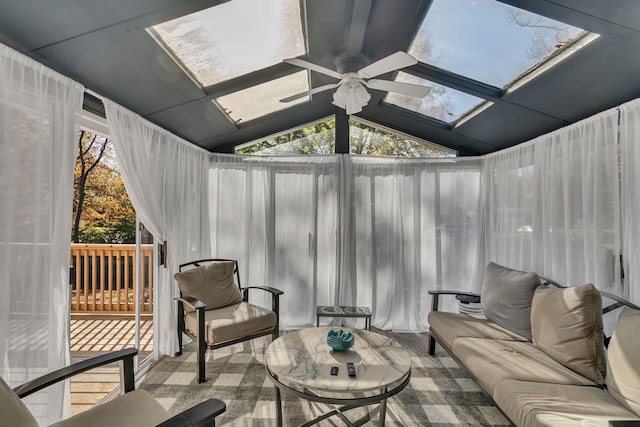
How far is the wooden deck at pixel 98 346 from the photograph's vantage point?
8.29 ft

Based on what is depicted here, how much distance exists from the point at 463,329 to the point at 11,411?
2890 mm

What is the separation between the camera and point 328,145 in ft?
13.9

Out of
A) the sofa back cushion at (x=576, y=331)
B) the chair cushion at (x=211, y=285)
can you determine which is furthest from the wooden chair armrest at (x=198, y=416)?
the sofa back cushion at (x=576, y=331)

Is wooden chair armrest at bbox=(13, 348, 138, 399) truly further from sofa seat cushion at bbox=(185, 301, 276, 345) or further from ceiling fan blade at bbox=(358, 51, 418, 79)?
ceiling fan blade at bbox=(358, 51, 418, 79)

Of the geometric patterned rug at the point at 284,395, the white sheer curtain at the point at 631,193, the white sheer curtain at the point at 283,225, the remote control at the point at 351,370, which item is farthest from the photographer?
the white sheer curtain at the point at 283,225

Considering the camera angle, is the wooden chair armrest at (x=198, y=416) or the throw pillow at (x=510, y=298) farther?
the throw pillow at (x=510, y=298)

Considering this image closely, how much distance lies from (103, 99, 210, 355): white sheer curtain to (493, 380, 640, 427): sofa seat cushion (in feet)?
9.55

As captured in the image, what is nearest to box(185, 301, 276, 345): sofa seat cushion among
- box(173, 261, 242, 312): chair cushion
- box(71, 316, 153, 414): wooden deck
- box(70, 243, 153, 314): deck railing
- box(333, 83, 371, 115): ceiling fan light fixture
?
box(173, 261, 242, 312): chair cushion

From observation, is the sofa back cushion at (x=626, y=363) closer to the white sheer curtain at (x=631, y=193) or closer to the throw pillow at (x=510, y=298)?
the white sheer curtain at (x=631, y=193)

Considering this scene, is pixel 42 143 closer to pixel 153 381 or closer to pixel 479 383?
pixel 153 381

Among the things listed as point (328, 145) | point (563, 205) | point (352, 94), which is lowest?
point (563, 205)

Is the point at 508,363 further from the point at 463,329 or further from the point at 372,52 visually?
the point at 372,52

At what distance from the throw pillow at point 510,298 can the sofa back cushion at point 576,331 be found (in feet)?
1.11

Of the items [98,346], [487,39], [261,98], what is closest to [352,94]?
[487,39]
